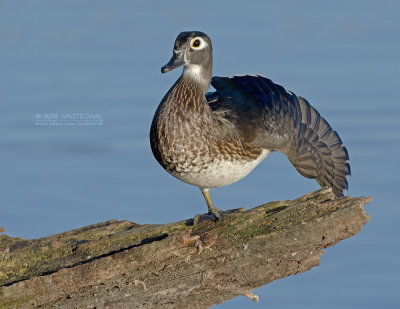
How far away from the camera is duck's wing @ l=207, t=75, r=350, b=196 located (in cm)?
559

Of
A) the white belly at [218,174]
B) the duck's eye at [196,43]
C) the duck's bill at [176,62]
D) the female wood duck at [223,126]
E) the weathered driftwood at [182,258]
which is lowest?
the weathered driftwood at [182,258]

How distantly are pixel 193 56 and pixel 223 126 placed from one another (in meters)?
0.60

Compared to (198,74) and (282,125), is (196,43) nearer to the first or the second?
(198,74)

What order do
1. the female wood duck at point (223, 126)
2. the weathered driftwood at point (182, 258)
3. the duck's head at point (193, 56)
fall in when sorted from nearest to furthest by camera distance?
the weathered driftwood at point (182, 258) < the female wood duck at point (223, 126) < the duck's head at point (193, 56)

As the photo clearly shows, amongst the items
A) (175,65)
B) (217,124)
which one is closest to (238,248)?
(217,124)

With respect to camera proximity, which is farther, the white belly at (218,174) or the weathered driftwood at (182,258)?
the white belly at (218,174)

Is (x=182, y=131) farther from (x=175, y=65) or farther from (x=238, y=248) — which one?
(x=238, y=248)

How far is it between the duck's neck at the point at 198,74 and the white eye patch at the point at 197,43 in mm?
198

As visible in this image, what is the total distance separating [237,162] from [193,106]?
0.55m

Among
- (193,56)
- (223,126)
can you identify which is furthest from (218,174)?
(193,56)

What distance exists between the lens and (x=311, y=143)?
6277 mm

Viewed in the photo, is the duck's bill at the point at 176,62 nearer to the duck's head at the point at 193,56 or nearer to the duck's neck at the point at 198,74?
the duck's head at the point at 193,56

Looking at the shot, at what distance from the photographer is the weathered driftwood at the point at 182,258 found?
4336 mm

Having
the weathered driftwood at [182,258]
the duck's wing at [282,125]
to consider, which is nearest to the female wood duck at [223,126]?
the duck's wing at [282,125]
